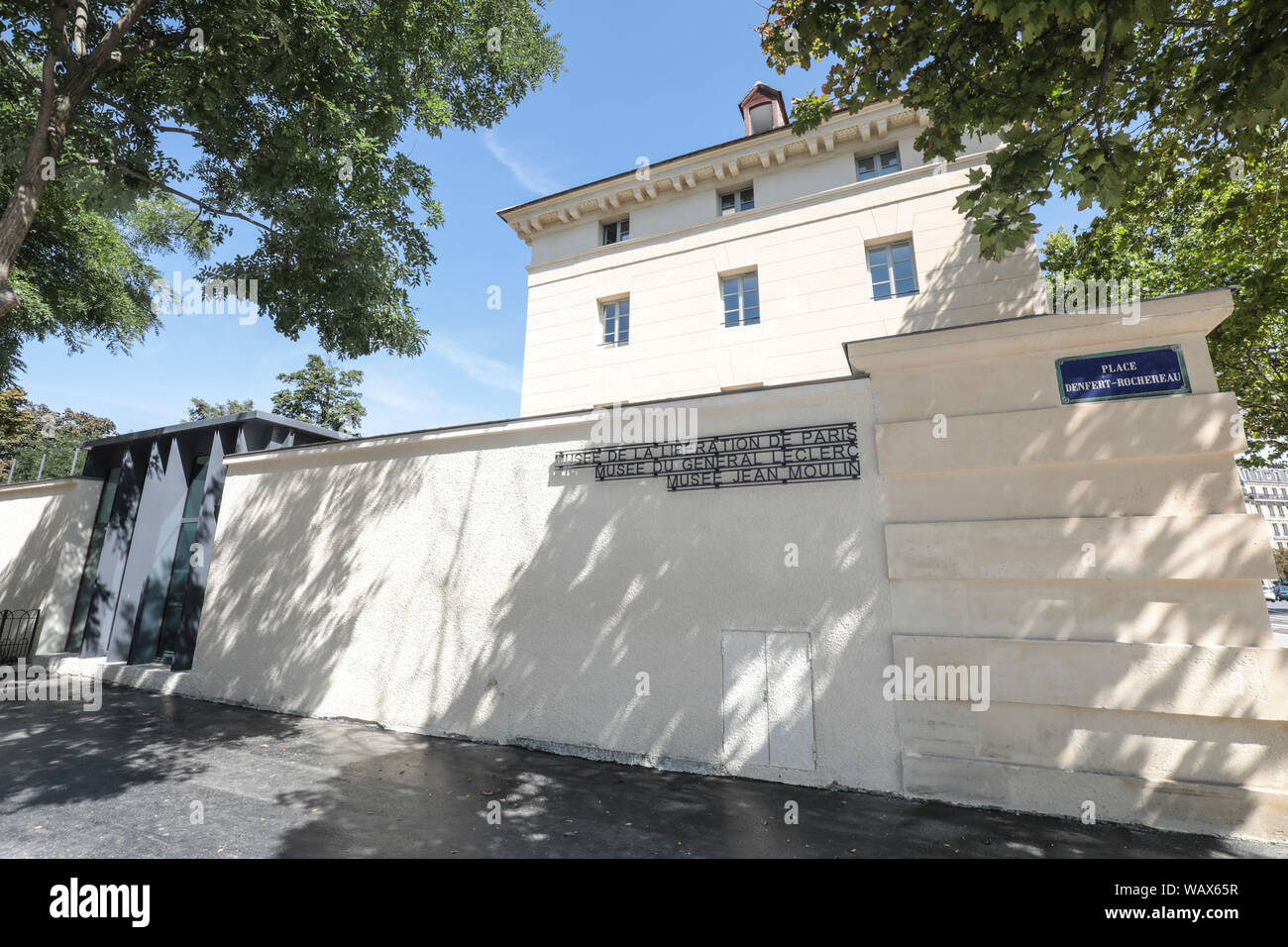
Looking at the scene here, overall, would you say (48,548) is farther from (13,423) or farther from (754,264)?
(13,423)

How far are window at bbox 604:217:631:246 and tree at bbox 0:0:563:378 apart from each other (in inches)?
185

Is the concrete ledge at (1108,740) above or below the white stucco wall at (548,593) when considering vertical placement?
below

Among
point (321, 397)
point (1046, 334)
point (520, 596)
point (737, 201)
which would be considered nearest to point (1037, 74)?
point (1046, 334)

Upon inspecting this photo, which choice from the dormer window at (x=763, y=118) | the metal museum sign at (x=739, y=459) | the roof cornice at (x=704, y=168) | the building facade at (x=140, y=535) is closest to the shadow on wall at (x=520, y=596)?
the metal museum sign at (x=739, y=459)

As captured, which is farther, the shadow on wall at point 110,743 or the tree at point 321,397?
the tree at point 321,397

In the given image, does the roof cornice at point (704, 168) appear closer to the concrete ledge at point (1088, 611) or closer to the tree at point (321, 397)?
the concrete ledge at point (1088, 611)

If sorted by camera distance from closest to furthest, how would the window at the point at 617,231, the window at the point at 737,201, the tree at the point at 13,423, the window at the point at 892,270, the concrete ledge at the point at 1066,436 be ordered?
the concrete ledge at the point at 1066,436, the window at the point at 892,270, the window at the point at 737,201, the window at the point at 617,231, the tree at the point at 13,423

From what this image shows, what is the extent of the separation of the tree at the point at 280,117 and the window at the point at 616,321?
516 cm

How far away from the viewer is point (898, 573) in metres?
5.68

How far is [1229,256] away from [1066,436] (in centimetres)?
1107

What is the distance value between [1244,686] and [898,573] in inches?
112

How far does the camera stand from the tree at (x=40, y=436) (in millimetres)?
31672

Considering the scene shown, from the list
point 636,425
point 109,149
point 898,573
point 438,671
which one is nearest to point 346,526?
point 438,671
